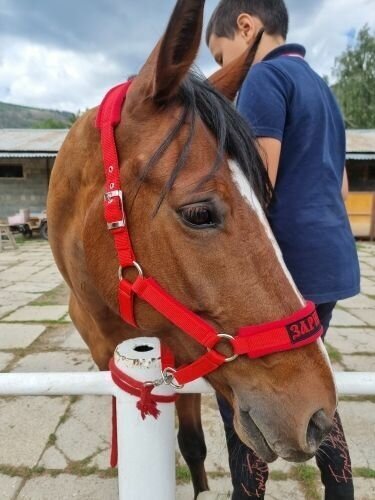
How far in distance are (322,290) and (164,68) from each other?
2.69 feet

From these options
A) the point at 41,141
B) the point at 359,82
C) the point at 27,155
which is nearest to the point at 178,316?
the point at 27,155

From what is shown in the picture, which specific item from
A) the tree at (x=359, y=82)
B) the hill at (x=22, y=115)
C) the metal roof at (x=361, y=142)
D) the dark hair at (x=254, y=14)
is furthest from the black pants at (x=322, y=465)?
the hill at (x=22, y=115)

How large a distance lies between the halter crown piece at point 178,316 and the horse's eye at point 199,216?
18cm

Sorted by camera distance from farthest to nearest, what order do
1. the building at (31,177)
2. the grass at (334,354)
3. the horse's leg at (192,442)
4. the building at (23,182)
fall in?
the building at (23,182) → the building at (31,177) → the grass at (334,354) → the horse's leg at (192,442)

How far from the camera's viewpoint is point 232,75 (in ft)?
4.32

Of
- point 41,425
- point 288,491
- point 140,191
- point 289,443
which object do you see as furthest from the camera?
point 41,425

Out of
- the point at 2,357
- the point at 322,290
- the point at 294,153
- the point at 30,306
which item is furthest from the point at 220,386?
the point at 30,306

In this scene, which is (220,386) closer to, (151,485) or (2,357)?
(151,485)

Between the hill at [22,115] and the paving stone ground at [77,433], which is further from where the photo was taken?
the hill at [22,115]

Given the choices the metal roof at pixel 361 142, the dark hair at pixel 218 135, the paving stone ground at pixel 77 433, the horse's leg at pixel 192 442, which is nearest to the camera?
the dark hair at pixel 218 135

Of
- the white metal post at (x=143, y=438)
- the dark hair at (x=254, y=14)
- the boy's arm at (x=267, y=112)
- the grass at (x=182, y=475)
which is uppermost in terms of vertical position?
the dark hair at (x=254, y=14)

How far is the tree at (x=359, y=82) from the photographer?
2497cm

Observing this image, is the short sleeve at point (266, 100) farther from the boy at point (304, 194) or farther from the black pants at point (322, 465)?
the black pants at point (322, 465)

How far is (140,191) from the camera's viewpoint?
40.2 inches
